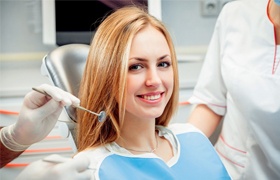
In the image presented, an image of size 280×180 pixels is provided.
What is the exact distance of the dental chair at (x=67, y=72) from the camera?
1.02 meters

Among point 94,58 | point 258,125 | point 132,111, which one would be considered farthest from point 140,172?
point 258,125

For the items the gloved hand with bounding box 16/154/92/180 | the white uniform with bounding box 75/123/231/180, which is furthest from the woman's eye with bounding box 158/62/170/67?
the gloved hand with bounding box 16/154/92/180

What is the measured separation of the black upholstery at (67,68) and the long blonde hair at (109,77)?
0.34 feet

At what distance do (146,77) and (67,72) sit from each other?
32 centimetres

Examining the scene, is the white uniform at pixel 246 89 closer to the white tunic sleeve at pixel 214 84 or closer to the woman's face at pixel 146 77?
the white tunic sleeve at pixel 214 84

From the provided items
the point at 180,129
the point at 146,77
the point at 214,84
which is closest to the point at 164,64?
the point at 146,77

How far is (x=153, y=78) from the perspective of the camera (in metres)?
0.83

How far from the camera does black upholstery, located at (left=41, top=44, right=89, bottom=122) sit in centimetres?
102

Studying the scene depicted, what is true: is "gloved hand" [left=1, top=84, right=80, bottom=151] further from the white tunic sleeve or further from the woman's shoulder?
the white tunic sleeve

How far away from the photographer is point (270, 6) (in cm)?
113

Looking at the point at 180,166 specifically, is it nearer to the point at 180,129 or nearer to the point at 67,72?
the point at 180,129

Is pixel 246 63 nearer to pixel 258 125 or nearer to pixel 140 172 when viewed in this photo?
pixel 258 125

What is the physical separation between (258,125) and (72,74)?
60 cm

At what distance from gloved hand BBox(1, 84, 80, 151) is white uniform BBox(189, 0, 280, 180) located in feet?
1.86
